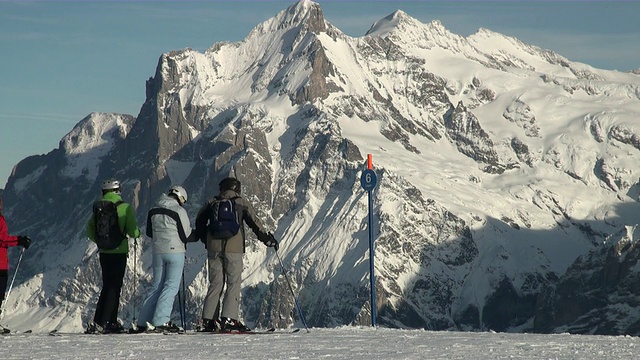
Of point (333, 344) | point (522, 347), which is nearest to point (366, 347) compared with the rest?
point (333, 344)

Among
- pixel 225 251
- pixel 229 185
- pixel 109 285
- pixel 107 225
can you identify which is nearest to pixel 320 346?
pixel 225 251

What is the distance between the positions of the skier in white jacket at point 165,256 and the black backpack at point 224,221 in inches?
23.0

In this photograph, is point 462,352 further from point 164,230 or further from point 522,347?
point 164,230

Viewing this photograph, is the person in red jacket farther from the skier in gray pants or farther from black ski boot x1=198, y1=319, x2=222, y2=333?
black ski boot x1=198, y1=319, x2=222, y2=333

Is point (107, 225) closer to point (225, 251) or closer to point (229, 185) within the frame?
point (225, 251)

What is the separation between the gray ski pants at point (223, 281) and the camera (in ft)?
114

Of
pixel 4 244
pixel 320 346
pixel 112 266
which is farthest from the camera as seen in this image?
pixel 112 266

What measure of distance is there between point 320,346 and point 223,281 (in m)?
4.63

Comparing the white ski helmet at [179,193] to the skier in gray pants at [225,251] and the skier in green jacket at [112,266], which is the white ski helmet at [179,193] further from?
the skier in green jacket at [112,266]

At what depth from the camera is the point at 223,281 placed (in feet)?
114

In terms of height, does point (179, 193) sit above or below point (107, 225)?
above

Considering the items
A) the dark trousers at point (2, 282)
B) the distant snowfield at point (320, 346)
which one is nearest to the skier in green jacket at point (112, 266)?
the distant snowfield at point (320, 346)

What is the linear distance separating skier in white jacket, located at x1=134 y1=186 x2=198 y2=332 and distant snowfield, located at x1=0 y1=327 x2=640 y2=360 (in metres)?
1.16

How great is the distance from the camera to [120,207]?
114 feet
